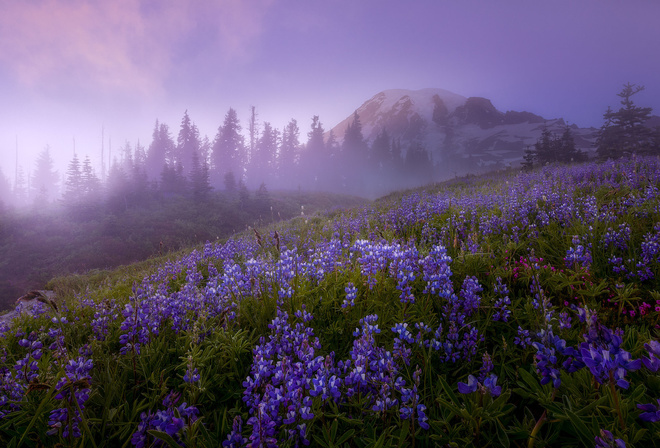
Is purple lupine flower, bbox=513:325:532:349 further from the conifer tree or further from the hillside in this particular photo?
the conifer tree

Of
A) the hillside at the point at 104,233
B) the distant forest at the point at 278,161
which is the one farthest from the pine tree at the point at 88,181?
the distant forest at the point at 278,161

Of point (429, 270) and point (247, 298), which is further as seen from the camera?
point (247, 298)

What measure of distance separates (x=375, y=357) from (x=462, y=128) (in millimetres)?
140315

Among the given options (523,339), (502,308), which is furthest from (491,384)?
(502,308)

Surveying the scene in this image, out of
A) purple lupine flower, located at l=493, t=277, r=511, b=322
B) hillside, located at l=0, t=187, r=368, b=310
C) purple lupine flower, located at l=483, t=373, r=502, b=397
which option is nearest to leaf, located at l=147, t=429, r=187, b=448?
purple lupine flower, located at l=483, t=373, r=502, b=397

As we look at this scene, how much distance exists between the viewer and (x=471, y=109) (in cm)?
12800

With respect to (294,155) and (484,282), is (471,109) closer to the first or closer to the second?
(294,155)

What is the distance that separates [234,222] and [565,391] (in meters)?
32.8

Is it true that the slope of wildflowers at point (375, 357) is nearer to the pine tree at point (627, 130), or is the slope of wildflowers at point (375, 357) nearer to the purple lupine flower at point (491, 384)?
the purple lupine flower at point (491, 384)

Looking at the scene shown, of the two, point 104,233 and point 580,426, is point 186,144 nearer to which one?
point 104,233

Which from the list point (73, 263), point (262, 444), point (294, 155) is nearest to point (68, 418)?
point (262, 444)

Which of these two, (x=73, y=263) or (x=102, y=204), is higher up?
(x=102, y=204)

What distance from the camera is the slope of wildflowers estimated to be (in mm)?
1468

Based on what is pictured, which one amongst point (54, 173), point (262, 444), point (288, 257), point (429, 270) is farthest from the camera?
point (54, 173)
